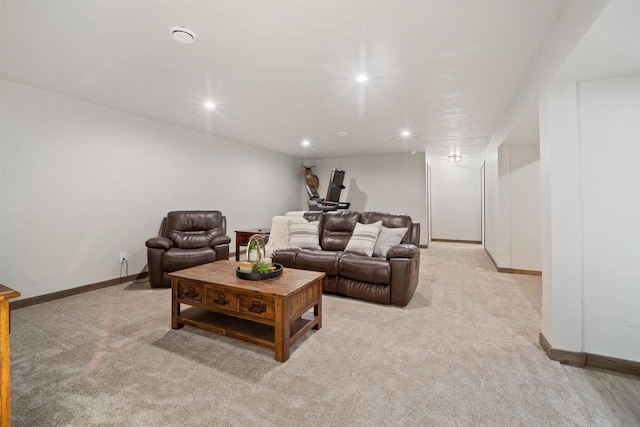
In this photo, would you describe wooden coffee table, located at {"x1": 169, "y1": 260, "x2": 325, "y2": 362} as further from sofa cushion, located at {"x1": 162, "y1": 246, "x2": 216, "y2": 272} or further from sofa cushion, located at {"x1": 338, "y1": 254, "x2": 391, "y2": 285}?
sofa cushion, located at {"x1": 162, "y1": 246, "x2": 216, "y2": 272}

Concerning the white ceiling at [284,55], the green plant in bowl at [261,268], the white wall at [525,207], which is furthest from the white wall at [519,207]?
the green plant in bowl at [261,268]

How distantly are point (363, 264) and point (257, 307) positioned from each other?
1421mm

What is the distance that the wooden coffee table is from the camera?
6.63ft

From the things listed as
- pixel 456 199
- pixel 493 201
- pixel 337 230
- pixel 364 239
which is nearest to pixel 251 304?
pixel 364 239

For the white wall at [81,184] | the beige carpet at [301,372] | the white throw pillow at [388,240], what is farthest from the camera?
the white throw pillow at [388,240]

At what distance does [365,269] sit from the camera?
10.2ft

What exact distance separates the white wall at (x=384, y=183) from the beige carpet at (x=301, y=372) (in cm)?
421

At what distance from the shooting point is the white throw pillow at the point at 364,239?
3465 mm

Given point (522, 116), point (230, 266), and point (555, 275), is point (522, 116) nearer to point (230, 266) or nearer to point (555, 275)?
point (555, 275)

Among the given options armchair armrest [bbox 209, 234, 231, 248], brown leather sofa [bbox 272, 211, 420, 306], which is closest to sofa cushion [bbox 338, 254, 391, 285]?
brown leather sofa [bbox 272, 211, 420, 306]

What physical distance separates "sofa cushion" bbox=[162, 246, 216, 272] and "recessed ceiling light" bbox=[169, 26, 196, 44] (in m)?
2.54

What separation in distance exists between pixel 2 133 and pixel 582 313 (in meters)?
5.44

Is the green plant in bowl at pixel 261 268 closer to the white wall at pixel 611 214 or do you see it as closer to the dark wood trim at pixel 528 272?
the white wall at pixel 611 214

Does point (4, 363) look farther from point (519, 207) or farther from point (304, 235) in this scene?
point (519, 207)
